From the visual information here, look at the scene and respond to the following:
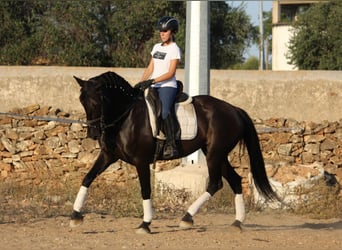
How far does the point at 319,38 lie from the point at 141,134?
76.3 ft

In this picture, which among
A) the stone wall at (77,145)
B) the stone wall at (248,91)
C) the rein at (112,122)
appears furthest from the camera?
the stone wall at (248,91)

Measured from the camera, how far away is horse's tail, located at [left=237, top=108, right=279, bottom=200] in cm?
1054

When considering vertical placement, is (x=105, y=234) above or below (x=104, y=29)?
below

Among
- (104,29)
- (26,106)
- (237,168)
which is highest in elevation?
(104,29)

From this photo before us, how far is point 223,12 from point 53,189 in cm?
1810

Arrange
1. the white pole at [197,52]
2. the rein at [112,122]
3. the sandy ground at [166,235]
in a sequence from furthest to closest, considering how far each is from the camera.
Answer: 1. the white pole at [197,52]
2. the rein at [112,122]
3. the sandy ground at [166,235]

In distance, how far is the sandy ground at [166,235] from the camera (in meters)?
8.90

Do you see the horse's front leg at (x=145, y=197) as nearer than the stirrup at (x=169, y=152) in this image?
Yes

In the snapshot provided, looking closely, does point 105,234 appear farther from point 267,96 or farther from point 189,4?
point 267,96

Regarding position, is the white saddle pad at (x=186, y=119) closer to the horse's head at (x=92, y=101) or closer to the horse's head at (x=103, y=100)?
the horse's head at (x=103, y=100)

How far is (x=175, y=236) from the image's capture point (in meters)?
9.48

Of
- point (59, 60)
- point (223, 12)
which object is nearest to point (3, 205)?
point (59, 60)

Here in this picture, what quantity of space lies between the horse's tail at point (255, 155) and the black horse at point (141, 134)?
0.01 meters

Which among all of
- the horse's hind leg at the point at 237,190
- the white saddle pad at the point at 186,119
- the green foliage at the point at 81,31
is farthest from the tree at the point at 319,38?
the white saddle pad at the point at 186,119
